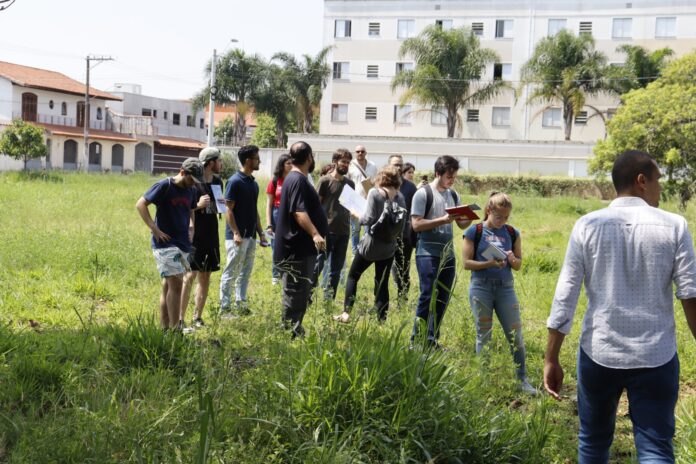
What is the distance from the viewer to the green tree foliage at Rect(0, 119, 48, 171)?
44.6m

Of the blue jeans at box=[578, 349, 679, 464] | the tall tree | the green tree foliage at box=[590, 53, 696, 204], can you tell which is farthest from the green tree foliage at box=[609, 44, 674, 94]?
the blue jeans at box=[578, 349, 679, 464]

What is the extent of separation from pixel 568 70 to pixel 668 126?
61.6 ft

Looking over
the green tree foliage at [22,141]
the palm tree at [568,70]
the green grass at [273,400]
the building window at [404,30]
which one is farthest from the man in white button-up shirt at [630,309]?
the building window at [404,30]

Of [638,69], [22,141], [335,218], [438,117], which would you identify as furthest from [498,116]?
[335,218]

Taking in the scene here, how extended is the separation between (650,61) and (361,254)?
4635 centimetres

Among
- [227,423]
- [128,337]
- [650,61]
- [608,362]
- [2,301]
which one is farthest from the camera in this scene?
[650,61]

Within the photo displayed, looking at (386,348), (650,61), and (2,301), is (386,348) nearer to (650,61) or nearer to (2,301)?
(2,301)

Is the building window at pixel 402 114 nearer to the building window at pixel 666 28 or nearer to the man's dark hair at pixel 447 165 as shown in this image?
the building window at pixel 666 28

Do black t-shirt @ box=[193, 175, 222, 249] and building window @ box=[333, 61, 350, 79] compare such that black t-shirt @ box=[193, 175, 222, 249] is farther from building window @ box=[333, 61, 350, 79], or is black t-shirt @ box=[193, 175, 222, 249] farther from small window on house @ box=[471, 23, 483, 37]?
small window on house @ box=[471, 23, 483, 37]

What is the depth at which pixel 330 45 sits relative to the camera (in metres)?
58.3

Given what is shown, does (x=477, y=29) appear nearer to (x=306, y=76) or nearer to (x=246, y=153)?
(x=306, y=76)

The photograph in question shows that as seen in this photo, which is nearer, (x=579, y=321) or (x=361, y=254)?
(x=361, y=254)

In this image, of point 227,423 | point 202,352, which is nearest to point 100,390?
point 202,352

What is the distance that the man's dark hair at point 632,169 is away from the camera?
3898 mm
